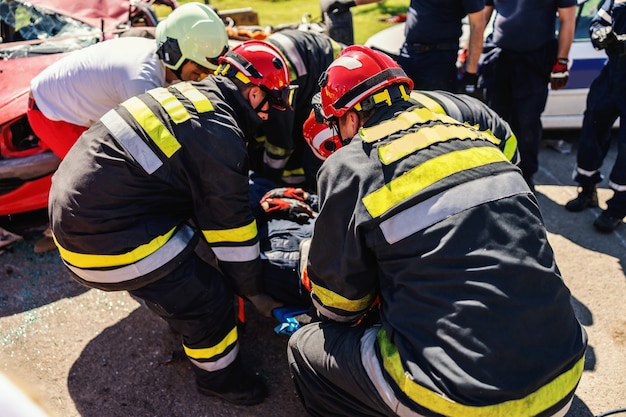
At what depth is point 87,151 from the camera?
258cm

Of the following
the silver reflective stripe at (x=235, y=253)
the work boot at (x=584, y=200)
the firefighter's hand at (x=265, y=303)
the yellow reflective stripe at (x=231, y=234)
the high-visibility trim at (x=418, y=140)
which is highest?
the high-visibility trim at (x=418, y=140)

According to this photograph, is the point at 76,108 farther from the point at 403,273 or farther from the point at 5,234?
the point at 403,273

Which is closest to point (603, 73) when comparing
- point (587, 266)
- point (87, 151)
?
point (587, 266)

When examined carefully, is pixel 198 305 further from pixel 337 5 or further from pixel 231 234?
pixel 337 5

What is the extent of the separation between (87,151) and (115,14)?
3489mm

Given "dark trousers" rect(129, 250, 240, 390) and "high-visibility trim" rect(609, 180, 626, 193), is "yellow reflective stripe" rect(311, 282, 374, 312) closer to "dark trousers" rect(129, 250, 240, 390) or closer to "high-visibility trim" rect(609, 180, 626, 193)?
"dark trousers" rect(129, 250, 240, 390)

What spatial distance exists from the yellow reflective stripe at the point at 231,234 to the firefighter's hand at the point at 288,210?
1.85ft

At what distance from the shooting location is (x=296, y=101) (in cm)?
408

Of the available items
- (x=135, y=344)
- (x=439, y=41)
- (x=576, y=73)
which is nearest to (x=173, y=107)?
Answer: (x=135, y=344)

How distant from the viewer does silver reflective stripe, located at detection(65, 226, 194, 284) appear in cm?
261

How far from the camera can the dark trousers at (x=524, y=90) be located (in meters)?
4.38

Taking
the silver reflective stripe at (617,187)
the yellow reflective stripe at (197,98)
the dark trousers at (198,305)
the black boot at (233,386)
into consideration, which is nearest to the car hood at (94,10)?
the yellow reflective stripe at (197,98)

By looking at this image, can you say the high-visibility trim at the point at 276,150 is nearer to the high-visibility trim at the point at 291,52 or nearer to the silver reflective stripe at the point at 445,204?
the high-visibility trim at the point at 291,52

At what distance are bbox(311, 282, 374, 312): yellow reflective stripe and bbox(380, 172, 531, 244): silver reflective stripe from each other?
43cm
